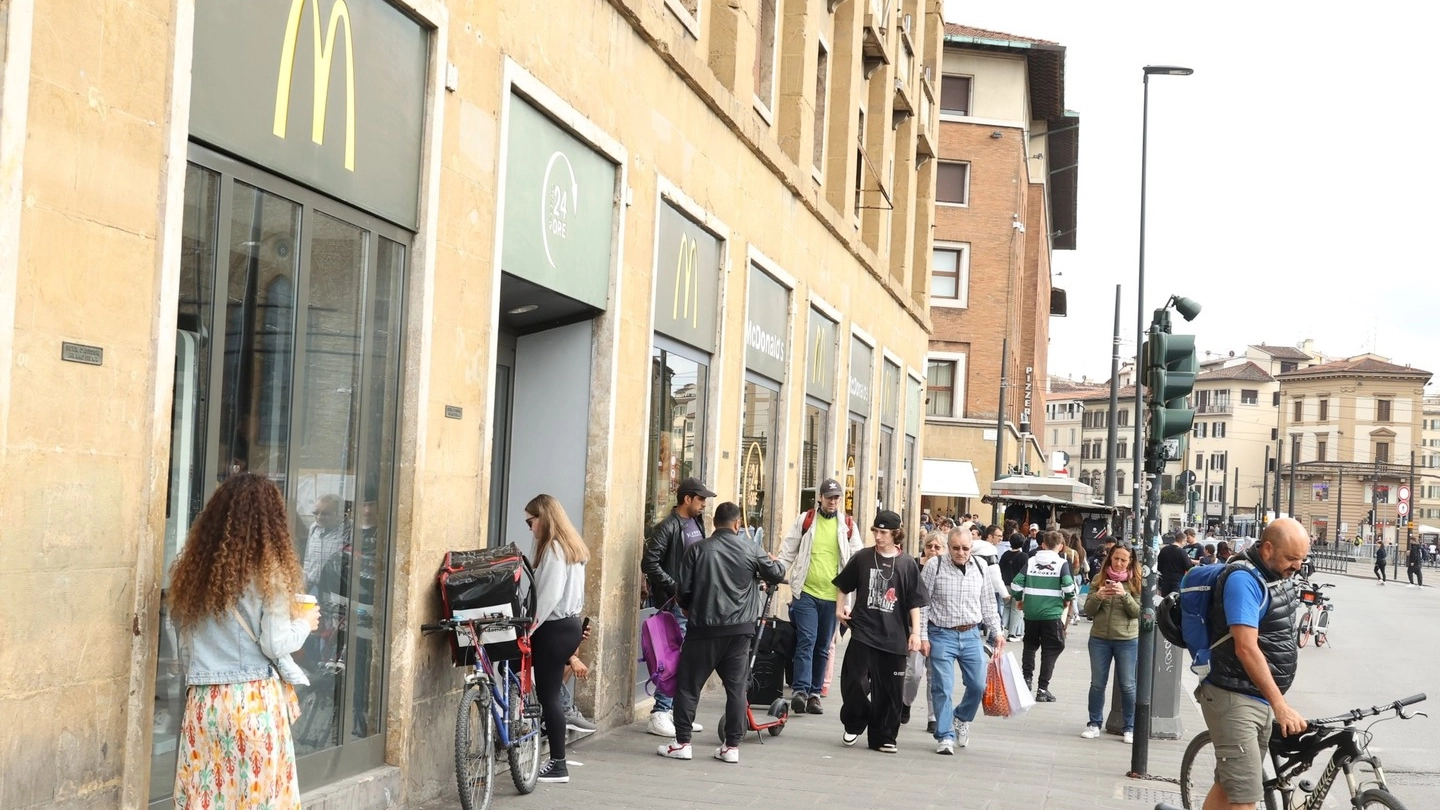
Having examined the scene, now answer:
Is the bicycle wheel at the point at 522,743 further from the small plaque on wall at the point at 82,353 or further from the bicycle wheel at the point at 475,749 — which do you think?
the small plaque on wall at the point at 82,353

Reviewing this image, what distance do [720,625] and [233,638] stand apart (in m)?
5.54

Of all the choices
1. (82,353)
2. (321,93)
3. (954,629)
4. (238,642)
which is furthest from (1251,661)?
(954,629)

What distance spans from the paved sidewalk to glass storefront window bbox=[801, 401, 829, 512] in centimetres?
656

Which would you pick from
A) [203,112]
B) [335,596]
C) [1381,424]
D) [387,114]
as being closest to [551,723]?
[335,596]

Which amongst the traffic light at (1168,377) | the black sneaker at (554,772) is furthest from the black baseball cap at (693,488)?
the traffic light at (1168,377)

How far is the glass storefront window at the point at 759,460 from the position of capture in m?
16.8

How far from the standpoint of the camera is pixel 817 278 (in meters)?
20.1

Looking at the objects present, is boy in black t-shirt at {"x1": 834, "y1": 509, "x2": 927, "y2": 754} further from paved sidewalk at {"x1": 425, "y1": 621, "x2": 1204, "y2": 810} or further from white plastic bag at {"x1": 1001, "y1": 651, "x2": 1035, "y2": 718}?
white plastic bag at {"x1": 1001, "y1": 651, "x2": 1035, "y2": 718}

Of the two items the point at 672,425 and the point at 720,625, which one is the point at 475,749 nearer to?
the point at 720,625

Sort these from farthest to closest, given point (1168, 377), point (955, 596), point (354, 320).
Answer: point (1168, 377)
point (955, 596)
point (354, 320)

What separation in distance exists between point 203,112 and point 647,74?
6377mm

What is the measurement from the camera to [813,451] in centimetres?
2086

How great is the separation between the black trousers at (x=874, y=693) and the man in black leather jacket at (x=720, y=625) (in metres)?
1.22

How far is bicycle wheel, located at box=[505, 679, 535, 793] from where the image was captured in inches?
346
